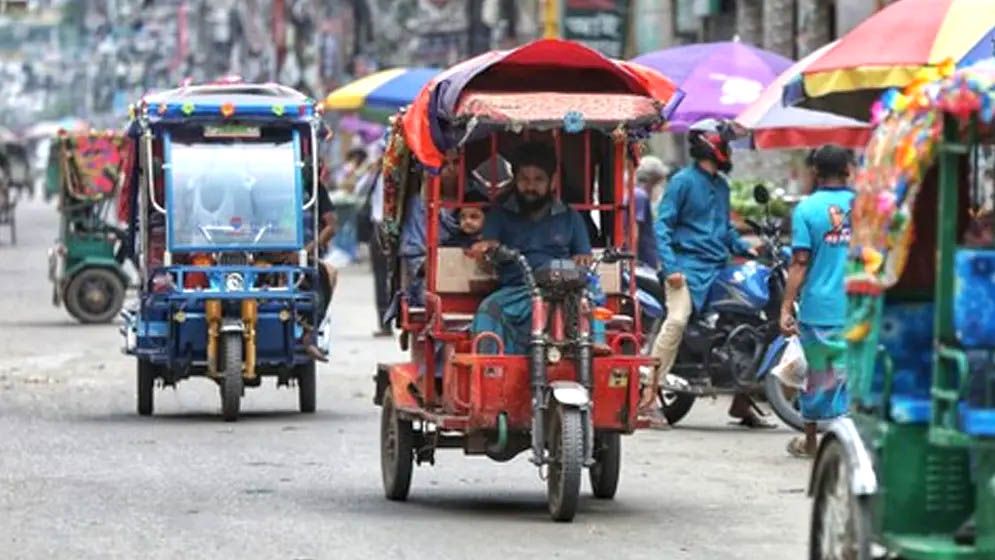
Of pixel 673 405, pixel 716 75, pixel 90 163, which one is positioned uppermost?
pixel 716 75

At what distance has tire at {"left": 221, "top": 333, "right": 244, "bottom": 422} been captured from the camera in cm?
1827

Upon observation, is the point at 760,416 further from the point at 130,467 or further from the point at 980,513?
the point at 980,513

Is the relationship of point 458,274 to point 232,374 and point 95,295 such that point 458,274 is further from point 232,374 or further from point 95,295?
point 95,295

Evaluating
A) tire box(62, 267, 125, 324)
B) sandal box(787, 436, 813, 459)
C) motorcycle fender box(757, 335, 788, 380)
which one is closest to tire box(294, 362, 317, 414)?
motorcycle fender box(757, 335, 788, 380)

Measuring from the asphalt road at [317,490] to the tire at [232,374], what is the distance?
15 cm

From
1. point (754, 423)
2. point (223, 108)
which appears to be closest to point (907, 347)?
point (754, 423)

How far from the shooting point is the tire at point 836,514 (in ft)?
29.9

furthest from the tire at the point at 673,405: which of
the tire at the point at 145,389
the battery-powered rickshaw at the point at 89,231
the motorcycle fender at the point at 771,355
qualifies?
the battery-powered rickshaw at the point at 89,231

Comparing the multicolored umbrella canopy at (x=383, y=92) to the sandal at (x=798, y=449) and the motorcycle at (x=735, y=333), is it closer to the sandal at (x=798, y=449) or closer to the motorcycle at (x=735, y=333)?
the motorcycle at (x=735, y=333)

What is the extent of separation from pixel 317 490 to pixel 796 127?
25.3 ft

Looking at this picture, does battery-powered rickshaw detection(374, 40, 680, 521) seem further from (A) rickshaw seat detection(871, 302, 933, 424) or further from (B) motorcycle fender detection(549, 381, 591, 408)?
(A) rickshaw seat detection(871, 302, 933, 424)

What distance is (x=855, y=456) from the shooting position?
9273mm

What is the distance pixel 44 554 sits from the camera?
11727mm

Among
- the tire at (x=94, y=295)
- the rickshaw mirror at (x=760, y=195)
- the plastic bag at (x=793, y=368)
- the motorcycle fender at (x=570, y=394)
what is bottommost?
the tire at (x=94, y=295)
